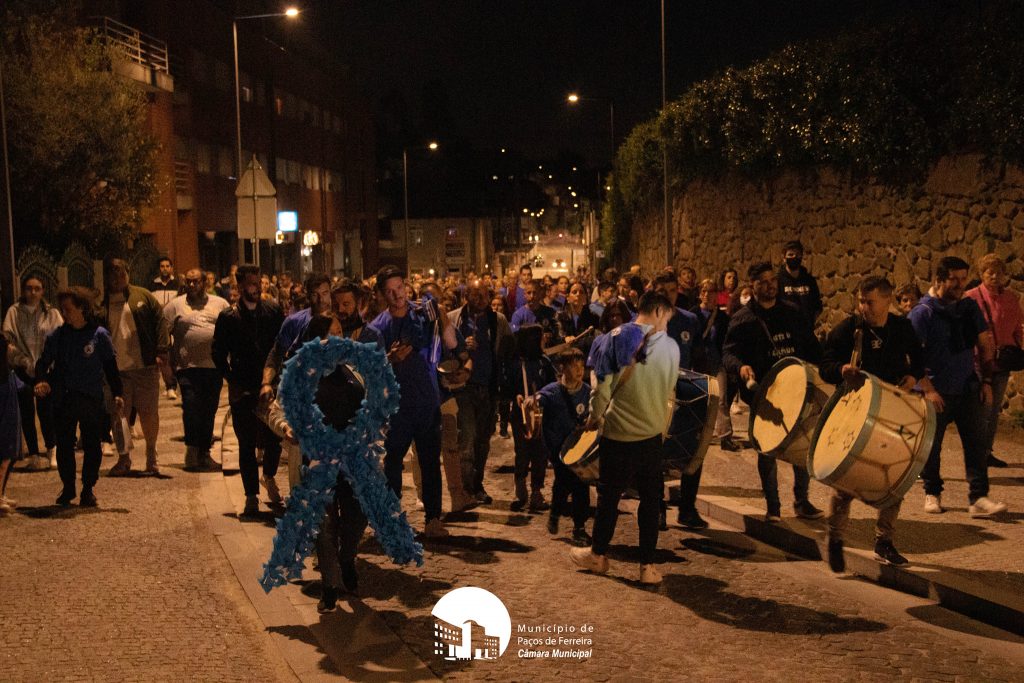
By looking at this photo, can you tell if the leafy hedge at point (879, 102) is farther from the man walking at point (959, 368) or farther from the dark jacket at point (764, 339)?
the dark jacket at point (764, 339)

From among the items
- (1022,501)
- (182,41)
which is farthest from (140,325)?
(182,41)

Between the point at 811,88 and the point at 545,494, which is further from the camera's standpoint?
the point at 811,88

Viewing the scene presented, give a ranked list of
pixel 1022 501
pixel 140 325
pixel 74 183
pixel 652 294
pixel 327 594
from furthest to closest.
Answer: pixel 74 183 < pixel 140 325 < pixel 1022 501 < pixel 652 294 < pixel 327 594

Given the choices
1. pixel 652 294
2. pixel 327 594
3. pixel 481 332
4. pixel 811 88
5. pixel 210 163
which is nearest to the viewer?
pixel 327 594

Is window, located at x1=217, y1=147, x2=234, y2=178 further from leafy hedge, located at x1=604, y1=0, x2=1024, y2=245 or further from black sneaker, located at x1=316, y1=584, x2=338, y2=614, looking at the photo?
black sneaker, located at x1=316, y1=584, x2=338, y2=614

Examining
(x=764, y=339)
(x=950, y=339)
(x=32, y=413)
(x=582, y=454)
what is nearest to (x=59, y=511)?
(x=32, y=413)

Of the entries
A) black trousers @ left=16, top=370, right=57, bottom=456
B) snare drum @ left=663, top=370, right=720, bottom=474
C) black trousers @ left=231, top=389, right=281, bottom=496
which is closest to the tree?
black trousers @ left=16, top=370, right=57, bottom=456

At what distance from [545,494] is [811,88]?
8.93 meters

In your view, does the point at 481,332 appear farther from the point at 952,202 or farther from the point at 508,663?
the point at 952,202

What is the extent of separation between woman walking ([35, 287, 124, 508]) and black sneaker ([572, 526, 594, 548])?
4.23 m

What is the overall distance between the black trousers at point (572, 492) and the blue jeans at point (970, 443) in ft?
8.24

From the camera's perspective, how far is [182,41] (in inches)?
1649

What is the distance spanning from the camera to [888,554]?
24.3ft

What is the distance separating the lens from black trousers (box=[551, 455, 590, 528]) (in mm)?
8547
